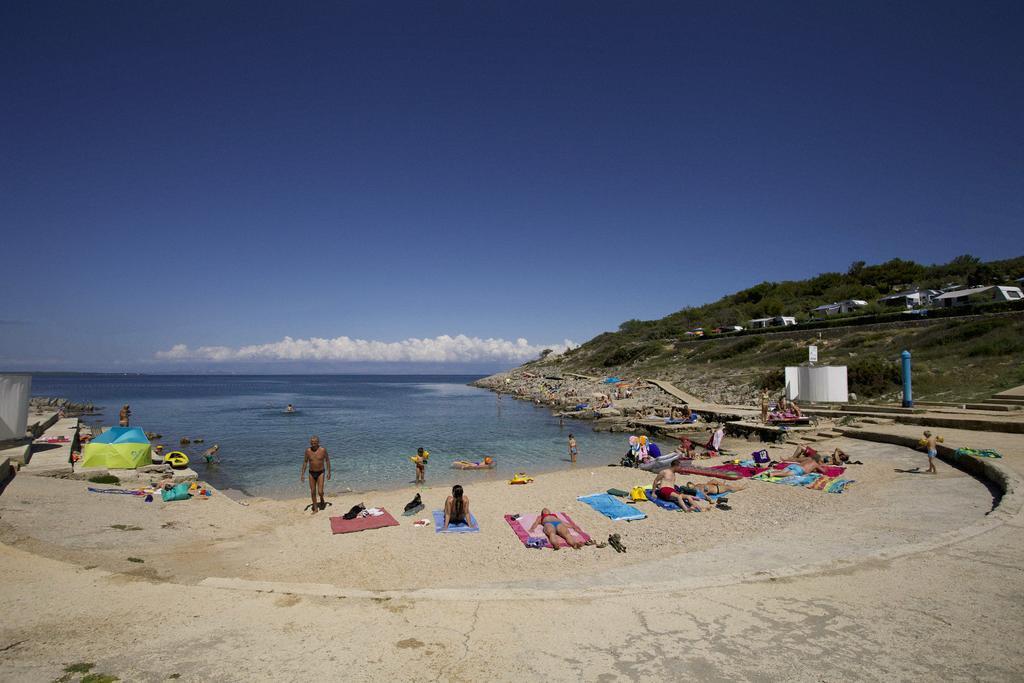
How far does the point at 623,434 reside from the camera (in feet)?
92.2

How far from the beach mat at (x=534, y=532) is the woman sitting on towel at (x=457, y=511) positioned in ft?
2.95

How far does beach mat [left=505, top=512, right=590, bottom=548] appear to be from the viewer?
28.1 feet

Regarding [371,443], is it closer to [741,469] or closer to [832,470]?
[741,469]

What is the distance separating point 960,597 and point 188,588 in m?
8.52

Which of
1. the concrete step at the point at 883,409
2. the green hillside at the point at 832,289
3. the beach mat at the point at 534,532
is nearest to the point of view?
the beach mat at the point at 534,532

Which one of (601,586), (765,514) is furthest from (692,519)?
(601,586)

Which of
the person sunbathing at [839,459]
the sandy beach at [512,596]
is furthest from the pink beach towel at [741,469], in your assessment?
the sandy beach at [512,596]

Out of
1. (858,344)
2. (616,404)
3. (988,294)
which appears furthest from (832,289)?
(616,404)

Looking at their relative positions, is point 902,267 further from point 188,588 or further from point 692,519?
point 188,588

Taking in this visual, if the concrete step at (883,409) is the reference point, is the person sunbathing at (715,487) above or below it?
below

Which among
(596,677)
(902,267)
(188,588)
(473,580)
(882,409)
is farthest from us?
(902,267)

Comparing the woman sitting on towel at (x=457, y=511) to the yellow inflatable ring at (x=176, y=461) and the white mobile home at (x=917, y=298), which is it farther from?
the white mobile home at (x=917, y=298)

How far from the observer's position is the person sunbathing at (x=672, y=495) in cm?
1037

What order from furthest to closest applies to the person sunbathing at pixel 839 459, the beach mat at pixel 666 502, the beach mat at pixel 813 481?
the person sunbathing at pixel 839 459 < the beach mat at pixel 813 481 < the beach mat at pixel 666 502
